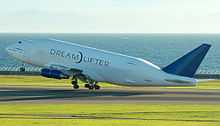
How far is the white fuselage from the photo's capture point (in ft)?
224

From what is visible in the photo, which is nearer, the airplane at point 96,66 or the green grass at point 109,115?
the green grass at point 109,115

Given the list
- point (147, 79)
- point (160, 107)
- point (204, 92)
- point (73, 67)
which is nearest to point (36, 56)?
point (73, 67)

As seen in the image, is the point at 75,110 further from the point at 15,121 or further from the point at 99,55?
the point at 99,55

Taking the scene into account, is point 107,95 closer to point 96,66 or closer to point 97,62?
point 96,66

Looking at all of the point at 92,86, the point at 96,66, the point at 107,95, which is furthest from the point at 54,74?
the point at 107,95

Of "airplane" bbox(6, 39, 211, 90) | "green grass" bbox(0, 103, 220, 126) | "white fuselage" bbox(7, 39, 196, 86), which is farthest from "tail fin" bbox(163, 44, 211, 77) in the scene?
"green grass" bbox(0, 103, 220, 126)

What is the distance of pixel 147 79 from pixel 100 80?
Result: 5.85 m

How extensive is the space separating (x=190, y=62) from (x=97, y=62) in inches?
440

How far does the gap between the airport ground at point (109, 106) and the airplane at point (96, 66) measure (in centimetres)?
136

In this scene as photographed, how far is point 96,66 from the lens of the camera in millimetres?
71688

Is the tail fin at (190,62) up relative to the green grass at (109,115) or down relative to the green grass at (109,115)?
up

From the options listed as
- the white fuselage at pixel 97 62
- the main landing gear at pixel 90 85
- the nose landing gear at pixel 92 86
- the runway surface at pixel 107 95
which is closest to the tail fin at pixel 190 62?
the white fuselage at pixel 97 62

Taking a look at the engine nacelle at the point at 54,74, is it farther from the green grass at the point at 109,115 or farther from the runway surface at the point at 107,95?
the green grass at the point at 109,115

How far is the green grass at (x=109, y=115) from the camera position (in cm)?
4025
